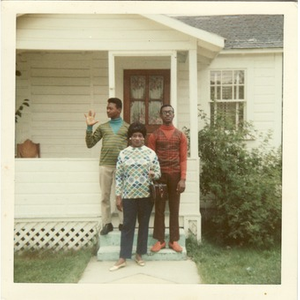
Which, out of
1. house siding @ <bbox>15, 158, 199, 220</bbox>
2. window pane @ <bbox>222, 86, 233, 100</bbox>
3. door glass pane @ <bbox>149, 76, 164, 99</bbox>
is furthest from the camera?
window pane @ <bbox>222, 86, 233, 100</bbox>

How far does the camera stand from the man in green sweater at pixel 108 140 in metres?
6.25

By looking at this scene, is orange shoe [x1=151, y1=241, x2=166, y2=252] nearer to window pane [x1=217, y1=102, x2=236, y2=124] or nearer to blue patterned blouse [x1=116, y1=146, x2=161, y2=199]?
blue patterned blouse [x1=116, y1=146, x2=161, y2=199]

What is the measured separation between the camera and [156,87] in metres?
7.94

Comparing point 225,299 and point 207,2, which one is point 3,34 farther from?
point 225,299

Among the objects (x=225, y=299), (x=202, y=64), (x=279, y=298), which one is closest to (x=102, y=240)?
(x=225, y=299)

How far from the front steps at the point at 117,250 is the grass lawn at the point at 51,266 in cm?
29

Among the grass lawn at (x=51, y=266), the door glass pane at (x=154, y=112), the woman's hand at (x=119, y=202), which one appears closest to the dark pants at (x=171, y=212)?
the woman's hand at (x=119, y=202)

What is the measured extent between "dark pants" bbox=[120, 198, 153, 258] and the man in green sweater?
33 centimetres

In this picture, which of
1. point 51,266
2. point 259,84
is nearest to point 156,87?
point 259,84

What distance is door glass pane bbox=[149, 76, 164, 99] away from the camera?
788cm

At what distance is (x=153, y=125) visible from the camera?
7.82 metres

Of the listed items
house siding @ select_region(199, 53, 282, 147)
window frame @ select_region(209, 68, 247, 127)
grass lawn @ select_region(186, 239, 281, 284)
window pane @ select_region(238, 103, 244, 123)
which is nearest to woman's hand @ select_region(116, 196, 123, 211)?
grass lawn @ select_region(186, 239, 281, 284)

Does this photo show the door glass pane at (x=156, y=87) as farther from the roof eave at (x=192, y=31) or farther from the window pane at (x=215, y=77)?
the roof eave at (x=192, y=31)

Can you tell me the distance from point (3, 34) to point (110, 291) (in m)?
3.46
